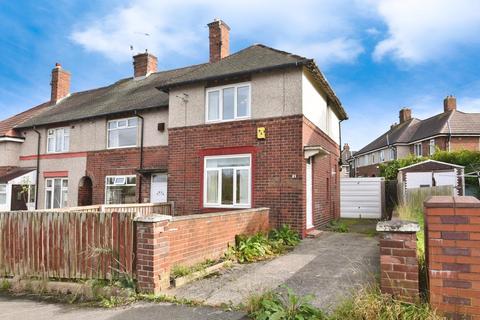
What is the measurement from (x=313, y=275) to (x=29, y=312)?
14.9ft

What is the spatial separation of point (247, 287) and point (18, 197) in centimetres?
1643

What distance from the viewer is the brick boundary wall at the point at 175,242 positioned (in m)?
5.33

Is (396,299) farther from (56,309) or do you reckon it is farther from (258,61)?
(258,61)

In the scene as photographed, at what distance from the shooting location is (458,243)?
Answer: 3.52 meters

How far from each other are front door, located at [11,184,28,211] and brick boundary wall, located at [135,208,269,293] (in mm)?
14097

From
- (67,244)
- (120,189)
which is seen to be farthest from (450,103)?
(67,244)

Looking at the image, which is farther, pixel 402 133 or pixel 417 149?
pixel 402 133

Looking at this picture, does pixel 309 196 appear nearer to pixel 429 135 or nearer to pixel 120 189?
pixel 120 189

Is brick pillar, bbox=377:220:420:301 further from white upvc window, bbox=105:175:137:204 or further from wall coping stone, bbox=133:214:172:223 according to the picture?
white upvc window, bbox=105:175:137:204

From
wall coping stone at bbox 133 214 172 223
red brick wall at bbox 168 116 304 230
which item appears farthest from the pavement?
red brick wall at bbox 168 116 304 230

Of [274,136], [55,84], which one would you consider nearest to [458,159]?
[274,136]

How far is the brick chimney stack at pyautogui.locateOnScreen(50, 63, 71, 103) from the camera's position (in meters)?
21.0

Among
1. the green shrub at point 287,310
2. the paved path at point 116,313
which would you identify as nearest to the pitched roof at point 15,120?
the paved path at point 116,313

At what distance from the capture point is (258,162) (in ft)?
35.0
